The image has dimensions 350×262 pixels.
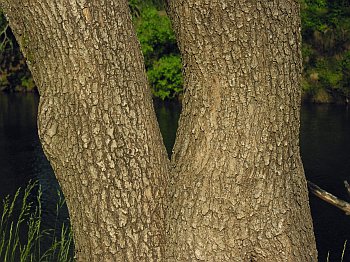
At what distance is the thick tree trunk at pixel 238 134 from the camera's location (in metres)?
2.27

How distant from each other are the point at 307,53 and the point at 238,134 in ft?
95.6

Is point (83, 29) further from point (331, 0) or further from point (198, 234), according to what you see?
point (331, 0)

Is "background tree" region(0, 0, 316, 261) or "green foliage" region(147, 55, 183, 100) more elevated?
"green foliage" region(147, 55, 183, 100)

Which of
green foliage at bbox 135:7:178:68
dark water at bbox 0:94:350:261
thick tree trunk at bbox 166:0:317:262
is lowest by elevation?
dark water at bbox 0:94:350:261

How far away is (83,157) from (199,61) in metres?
0.62

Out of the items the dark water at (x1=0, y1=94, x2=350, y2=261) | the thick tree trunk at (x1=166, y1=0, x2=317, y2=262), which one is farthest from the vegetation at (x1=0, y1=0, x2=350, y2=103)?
the thick tree trunk at (x1=166, y1=0, x2=317, y2=262)

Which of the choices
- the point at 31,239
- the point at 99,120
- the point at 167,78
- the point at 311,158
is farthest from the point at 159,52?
the point at 99,120

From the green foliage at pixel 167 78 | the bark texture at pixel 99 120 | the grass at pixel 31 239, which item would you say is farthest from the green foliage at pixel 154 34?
the bark texture at pixel 99 120

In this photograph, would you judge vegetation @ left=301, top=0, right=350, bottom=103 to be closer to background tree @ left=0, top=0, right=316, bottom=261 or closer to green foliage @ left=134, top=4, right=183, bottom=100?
green foliage @ left=134, top=4, right=183, bottom=100

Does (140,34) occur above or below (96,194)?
above

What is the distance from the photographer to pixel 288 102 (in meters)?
2.34

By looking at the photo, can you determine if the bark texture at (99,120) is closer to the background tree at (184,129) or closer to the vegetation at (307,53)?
the background tree at (184,129)

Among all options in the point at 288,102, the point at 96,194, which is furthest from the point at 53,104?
the point at 288,102

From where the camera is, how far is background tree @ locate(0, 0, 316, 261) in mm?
2262
